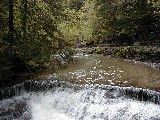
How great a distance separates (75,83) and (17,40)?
137 inches

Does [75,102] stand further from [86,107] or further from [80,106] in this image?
[86,107]

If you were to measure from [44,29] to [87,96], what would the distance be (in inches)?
165

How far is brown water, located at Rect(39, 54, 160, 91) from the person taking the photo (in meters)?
14.3

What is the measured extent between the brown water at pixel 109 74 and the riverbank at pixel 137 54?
2.03 feet

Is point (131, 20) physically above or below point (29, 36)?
above

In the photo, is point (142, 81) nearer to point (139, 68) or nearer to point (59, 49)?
point (139, 68)

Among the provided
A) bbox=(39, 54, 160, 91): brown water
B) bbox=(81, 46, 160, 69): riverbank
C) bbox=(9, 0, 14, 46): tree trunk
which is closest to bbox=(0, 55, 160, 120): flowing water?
bbox=(39, 54, 160, 91): brown water

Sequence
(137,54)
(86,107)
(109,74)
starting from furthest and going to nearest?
(137,54), (109,74), (86,107)

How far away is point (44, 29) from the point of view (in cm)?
1543

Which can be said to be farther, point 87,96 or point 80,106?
point 87,96

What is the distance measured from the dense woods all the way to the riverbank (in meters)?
1.52

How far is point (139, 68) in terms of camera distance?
16.9m

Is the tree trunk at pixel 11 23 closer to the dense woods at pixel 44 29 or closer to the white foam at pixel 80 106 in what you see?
the dense woods at pixel 44 29

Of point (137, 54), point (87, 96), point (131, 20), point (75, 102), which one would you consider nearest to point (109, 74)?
point (87, 96)
